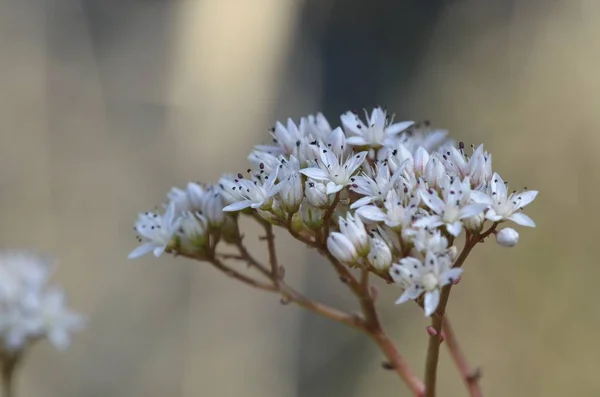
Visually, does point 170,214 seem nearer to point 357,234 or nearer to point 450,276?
point 357,234

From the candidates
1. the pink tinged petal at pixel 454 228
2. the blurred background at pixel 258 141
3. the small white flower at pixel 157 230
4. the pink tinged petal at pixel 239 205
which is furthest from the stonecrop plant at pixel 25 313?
the blurred background at pixel 258 141

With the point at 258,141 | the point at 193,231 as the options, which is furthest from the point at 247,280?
the point at 258,141

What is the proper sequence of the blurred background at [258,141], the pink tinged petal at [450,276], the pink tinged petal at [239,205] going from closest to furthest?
1. the pink tinged petal at [450,276]
2. the pink tinged petal at [239,205]
3. the blurred background at [258,141]

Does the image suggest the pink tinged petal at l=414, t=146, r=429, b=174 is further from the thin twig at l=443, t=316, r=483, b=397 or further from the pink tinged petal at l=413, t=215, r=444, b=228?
the thin twig at l=443, t=316, r=483, b=397

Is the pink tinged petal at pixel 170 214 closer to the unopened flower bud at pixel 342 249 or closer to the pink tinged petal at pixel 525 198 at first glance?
the unopened flower bud at pixel 342 249

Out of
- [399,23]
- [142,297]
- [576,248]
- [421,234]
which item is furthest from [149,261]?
[421,234]

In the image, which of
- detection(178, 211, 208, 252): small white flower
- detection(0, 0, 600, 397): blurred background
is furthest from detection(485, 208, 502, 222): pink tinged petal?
detection(0, 0, 600, 397): blurred background

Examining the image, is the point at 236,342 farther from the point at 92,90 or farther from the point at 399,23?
the point at 399,23
